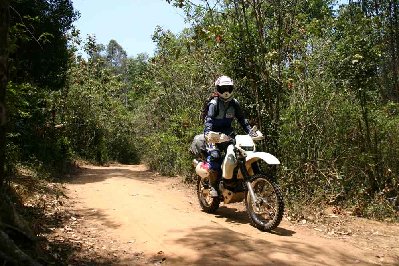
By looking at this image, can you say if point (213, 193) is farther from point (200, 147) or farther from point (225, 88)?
point (225, 88)

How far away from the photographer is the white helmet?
671 centimetres

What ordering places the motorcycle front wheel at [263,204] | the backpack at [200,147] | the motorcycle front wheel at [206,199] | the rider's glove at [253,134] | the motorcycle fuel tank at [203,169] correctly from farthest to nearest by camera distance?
the backpack at [200,147]
the motorcycle front wheel at [206,199]
the motorcycle fuel tank at [203,169]
the rider's glove at [253,134]
the motorcycle front wheel at [263,204]

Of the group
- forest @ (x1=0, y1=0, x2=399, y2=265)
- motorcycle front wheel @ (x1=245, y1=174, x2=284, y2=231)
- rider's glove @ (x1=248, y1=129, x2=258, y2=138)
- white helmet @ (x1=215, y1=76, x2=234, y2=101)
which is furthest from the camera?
forest @ (x1=0, y1=0, x2=399, y2=265)

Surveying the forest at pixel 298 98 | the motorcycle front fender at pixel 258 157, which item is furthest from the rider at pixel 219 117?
the forest at pixel 298 98

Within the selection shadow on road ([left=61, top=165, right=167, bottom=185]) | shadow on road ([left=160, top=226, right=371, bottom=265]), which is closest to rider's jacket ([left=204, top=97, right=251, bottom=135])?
shadow on road ([left=160, top=226, right=371, bottom=265])

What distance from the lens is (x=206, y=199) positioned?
7320 mm

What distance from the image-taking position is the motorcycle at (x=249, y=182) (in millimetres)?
5707

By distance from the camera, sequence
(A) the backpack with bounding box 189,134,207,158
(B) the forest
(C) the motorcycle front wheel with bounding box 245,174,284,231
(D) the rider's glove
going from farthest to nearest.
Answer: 1. (B) the forest
2. (A) the backpack with bounding box 189,134,207,158
3. (D) the rider's glove
4. (C) the motorcycle front wheel with bounding box 245,174,284,231

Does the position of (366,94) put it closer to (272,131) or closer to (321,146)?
(321,146)

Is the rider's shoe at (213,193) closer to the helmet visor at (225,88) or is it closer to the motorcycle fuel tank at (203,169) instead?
the motorcycle fuel tank at (203,169)

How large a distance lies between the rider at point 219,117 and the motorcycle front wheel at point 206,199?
0.84 ft

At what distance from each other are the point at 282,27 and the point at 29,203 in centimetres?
599

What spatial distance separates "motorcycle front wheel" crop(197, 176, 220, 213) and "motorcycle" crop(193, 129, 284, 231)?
2 centimetres

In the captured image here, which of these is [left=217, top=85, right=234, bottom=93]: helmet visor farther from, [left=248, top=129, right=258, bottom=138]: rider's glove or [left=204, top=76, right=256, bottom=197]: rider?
[left=248, top=129, right=258, bottom=138]: rider's glove
